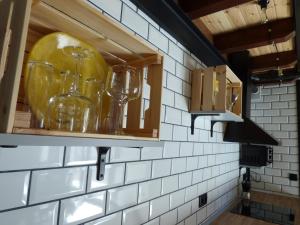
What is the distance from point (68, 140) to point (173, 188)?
100cm

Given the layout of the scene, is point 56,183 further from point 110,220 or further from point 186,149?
point 186,149

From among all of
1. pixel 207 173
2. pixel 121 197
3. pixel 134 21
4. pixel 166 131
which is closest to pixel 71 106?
pixel 121 197

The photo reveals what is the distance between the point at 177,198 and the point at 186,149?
1.05 ft

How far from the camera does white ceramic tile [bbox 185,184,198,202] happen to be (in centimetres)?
150

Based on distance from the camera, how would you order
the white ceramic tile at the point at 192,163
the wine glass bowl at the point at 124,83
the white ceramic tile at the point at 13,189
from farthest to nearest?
the white ceramic tile at the point at 192,163 → the wine glass bowl at the point at 124,83 → the white ceramic tile at the point at 13,189

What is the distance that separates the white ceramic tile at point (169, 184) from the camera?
126cm

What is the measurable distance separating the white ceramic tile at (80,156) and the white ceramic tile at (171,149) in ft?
1.72

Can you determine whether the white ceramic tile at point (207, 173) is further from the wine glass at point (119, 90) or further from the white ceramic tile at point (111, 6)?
the white ceramic tile at point (111, 6)

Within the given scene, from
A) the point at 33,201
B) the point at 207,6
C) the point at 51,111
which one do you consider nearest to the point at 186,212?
the point at 33,201

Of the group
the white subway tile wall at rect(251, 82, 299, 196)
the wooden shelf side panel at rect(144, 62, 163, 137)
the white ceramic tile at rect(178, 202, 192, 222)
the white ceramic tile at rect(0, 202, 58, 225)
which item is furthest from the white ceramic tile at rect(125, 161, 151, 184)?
the white subway tile wall at rect(251, 82, 299, 196)

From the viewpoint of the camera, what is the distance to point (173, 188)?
1.35 m

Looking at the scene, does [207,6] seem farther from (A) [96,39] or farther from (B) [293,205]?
(B) [293,205]

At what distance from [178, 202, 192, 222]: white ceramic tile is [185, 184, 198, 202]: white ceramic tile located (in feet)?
0.13

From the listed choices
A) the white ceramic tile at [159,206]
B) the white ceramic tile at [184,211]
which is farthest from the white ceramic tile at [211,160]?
the white ceramic tile at [159,206]
